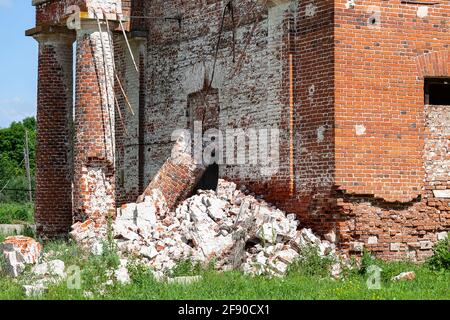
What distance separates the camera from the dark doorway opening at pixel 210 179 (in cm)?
1812

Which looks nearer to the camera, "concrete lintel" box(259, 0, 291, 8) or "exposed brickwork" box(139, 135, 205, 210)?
"concrete lintel" box(259, 0, 291, 8)

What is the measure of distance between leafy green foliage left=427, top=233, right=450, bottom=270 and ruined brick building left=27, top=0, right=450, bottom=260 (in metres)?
0.43

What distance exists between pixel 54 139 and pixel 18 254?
18.0 feet

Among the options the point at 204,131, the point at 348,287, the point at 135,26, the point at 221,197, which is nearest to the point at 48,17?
the point at 135,26

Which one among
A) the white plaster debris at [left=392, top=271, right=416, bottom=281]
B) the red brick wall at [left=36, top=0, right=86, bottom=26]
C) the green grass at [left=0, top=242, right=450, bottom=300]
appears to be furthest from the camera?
the red brick wall at [left=36, top=0, right=86, bottom=26]

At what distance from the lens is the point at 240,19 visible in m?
16.8

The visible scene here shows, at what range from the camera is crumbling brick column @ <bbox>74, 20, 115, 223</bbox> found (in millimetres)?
Answer: 18047

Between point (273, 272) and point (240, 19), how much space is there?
502 cm

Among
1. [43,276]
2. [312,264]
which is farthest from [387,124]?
[43,276]

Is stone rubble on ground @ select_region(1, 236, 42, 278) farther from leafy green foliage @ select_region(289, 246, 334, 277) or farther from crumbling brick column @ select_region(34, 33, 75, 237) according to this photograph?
crumbling brick column @ select_region(34, 33, 75, 237)

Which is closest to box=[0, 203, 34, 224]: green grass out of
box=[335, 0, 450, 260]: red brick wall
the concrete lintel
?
the concrete lintel

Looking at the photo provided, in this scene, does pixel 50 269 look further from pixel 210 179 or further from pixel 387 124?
pixel 387 124
